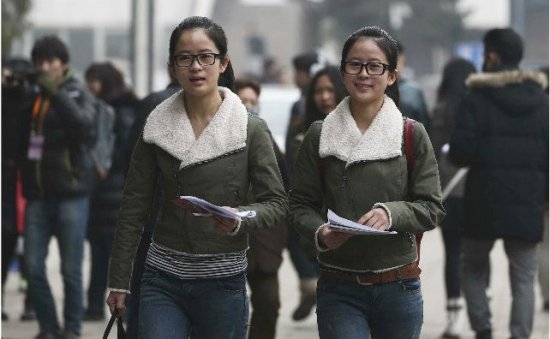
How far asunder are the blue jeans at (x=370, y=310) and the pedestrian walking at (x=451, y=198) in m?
4.56

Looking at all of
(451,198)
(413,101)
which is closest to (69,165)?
(413,101)

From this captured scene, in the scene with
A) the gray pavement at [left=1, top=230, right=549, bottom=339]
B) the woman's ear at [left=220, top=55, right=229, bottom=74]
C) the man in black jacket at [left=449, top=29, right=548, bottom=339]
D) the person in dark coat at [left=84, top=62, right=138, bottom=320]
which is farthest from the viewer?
the person in dark coat at [left=84, top=62, right=138, bottom=320]

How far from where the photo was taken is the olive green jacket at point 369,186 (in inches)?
213

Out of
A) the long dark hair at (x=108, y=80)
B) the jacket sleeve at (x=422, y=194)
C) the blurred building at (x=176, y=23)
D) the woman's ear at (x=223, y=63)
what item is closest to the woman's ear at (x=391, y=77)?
the jacket sleeve at (x=422, y=194)

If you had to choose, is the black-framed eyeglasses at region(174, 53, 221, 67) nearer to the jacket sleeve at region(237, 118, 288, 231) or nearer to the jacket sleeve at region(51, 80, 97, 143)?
the jacket sleeve at region(237, 118, 288, 231)

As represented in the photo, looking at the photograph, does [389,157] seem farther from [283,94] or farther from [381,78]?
[283,94]

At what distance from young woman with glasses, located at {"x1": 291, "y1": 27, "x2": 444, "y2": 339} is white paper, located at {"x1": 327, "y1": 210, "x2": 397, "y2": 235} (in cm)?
15

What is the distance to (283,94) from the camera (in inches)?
699

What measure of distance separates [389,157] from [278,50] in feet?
324

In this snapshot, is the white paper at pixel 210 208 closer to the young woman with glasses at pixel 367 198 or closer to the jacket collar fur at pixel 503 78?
the young woman with glasses at pixel 367 198

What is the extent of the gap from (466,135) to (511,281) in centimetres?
91

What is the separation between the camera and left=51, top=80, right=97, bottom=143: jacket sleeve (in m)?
9.57

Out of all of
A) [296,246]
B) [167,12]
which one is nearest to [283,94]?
[296,246]

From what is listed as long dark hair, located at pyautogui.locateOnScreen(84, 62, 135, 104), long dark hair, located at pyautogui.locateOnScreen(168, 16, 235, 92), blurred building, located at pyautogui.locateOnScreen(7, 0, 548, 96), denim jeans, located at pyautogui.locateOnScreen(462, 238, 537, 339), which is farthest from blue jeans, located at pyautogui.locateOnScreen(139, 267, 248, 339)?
blurred building, located at pyautogui.locateOnScreen(7, 0, 548, 96)
